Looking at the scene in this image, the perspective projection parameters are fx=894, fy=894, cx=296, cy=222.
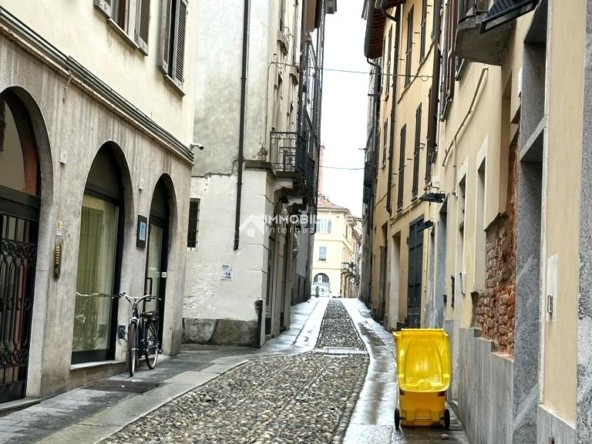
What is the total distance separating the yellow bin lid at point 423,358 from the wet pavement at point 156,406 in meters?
0.54

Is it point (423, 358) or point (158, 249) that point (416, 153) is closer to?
point (158, 249)

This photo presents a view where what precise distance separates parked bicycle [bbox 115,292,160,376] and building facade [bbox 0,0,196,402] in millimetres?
159

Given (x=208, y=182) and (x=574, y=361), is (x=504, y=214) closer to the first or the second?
(x=574, y=361)

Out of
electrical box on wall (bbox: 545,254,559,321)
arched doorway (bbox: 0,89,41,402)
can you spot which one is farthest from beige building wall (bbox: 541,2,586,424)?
arched doorway (bbox: 0,89,41,402)

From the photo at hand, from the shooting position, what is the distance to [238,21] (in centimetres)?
1988

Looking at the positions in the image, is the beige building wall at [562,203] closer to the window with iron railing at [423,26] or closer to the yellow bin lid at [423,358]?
the yellow bin lid at [423,358]

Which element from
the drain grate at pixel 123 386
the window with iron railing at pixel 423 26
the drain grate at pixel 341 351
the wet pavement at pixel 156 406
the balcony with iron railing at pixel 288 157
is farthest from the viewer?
the window with iron railing at pixel 423 26

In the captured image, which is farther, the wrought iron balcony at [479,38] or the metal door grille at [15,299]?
the metal door grille at [15,299]

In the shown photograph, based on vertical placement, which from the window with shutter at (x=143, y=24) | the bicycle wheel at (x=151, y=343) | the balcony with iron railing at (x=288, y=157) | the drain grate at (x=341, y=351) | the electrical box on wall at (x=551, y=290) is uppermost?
the window with shutter at (x=143, y=24)

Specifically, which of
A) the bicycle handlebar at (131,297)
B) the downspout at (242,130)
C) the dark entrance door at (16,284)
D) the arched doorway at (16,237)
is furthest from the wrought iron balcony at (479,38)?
the downspout at (242,130)

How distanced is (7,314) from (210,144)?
10.9m

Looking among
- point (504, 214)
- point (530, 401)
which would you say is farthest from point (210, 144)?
point (530, 401)

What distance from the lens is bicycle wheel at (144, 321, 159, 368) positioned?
1336 centimetres

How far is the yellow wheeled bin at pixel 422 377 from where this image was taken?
9242 millimetres
